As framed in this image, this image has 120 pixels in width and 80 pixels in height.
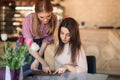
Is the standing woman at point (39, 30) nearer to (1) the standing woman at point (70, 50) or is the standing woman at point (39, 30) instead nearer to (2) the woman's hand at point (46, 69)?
(2) the woman's hand at point (46, 69)

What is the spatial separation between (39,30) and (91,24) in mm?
3601

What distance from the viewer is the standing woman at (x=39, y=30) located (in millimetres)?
A: 2416

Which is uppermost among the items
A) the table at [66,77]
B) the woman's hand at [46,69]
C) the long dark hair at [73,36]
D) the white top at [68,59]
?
the long dark hair at [73,36]

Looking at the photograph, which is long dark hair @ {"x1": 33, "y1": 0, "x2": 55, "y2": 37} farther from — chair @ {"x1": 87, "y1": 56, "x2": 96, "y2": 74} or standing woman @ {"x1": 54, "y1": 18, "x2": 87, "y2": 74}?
chair @ {"x1": 87, "y1": 56, "x2": 96, "y2": 74}

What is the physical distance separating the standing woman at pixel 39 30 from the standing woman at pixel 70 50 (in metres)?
0.14

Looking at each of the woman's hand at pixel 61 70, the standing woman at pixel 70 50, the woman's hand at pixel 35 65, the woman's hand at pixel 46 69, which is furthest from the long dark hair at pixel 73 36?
the woman's hand at pixel 35 65

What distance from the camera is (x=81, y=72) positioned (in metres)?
2.32

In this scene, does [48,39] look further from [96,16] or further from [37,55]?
[96,16]

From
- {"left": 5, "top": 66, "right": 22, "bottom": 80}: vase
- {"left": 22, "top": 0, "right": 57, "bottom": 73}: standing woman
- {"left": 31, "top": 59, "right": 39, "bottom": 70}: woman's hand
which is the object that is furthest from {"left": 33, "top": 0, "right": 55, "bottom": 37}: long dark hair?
{"left": 5, "top": 66, "right": 22, "bottom": 80}: vase

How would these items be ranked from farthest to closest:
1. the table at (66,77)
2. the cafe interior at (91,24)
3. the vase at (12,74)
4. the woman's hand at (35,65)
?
the cafe interior at (91,24) < the woman's hand at (35,65) < the table at (66,77) < the vase at (12,74)

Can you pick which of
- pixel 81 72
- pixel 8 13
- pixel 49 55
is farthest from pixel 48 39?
pixel 8 13

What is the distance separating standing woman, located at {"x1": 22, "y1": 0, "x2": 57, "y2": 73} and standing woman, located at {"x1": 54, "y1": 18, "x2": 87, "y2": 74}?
5.6 inches

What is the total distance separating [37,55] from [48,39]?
0.25 meters

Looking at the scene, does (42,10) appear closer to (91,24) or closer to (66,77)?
(66,77)
